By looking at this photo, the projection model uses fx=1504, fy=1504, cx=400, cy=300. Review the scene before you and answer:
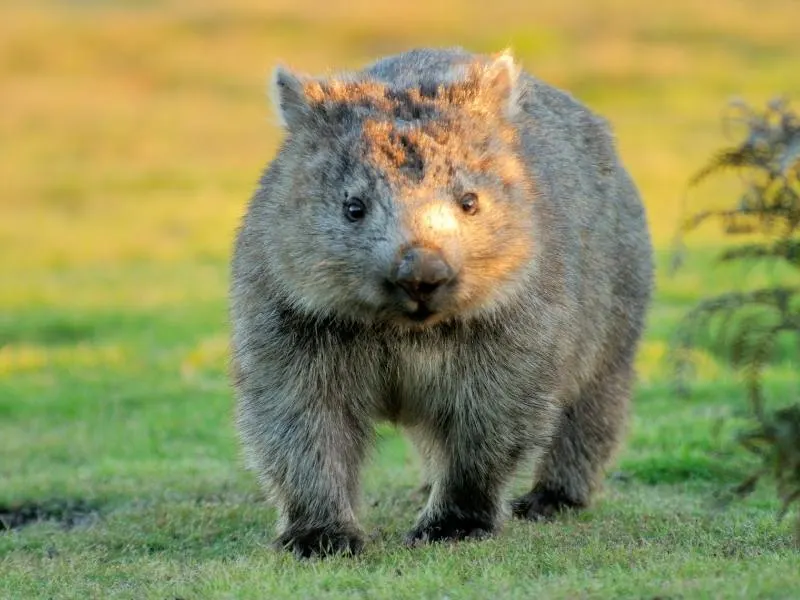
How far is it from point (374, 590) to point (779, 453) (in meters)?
1.66

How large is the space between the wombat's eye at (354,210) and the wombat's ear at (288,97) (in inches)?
27.7

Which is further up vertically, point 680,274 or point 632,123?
point 632,123

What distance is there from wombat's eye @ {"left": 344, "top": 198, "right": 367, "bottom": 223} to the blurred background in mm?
1179

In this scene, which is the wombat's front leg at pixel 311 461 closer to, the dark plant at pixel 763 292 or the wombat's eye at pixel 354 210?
the wombat's eye at pixel 354 210

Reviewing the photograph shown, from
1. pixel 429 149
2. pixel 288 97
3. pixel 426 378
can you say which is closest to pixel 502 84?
pixel 429 149

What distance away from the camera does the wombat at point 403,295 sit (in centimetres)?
643

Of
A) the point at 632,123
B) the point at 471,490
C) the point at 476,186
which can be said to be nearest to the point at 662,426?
the point at 471,490

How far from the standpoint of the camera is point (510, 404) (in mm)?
7055

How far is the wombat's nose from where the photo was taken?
6070 mm

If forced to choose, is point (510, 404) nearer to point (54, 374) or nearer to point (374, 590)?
point (374, 590)

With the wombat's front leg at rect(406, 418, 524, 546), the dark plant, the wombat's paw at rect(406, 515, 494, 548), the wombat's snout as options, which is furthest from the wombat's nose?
the wombat's paw at rect(406, 515, 494, 548)

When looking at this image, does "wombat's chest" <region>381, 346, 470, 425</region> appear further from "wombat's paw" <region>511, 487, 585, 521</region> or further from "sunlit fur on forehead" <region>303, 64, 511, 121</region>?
"wombat's paw" <region>511, 487, 585, 521</region>

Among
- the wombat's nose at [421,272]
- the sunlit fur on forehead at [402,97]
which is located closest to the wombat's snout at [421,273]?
the wombat's nose at [421,272]

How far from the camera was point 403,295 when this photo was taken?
245 inches
